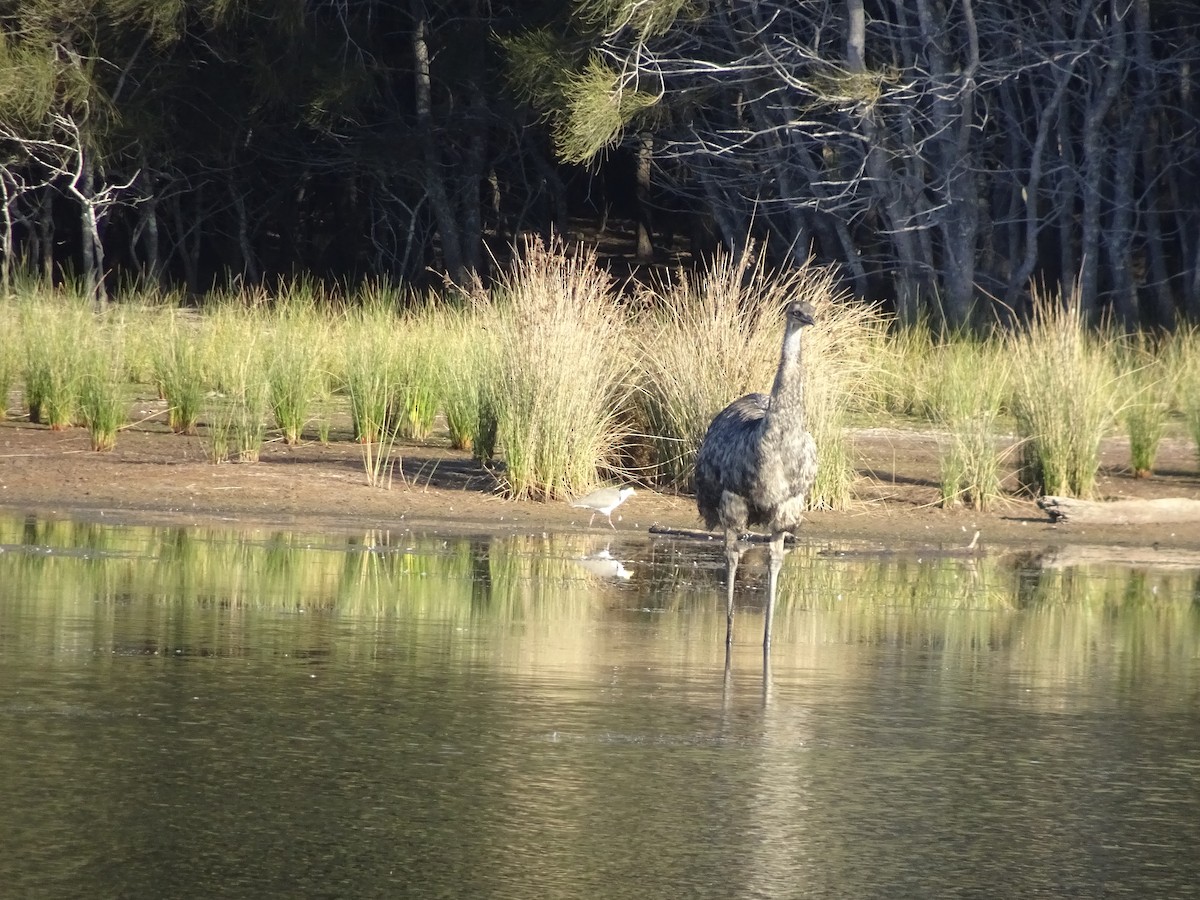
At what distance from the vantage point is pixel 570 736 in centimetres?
642

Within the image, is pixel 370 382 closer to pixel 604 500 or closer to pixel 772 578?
pixel 604 500

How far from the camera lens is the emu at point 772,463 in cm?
929

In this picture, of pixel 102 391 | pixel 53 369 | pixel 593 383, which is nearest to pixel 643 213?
pixel 53 369

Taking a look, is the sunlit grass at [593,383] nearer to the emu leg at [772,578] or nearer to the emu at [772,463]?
the emu at [772,463]

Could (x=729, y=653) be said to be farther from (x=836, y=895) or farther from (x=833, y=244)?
(x=833, y=244)

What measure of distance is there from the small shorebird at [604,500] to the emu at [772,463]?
3475 mm

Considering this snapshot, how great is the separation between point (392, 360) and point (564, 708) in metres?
10.2

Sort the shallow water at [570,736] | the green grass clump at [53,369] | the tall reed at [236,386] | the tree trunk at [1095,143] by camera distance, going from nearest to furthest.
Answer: the shallow water at [570,736]
the tall reed at [236,386]
the green grass clump at [53,369]
the tree trunk at [1095,143]

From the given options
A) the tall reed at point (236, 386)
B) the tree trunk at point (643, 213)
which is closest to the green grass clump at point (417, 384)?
the tall reed at point (236, 386)

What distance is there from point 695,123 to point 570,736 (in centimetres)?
2394

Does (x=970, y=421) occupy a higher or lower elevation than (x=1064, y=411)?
lower

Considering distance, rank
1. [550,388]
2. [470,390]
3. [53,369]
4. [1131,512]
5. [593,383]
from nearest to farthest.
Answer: [1131,512], [550,388], [593,383], [470,390], [53,369]

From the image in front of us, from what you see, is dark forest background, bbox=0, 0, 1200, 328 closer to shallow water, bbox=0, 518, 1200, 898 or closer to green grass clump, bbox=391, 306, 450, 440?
green grass clump, bbox=391, 306, 450, 440

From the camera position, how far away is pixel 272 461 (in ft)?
50.2
